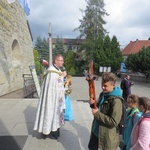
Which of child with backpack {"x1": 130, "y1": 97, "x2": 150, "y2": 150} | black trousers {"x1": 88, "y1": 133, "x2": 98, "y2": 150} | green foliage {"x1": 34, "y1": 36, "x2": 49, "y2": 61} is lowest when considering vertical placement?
black trousers {"x1": 88, "y1": 133, "x2": 98, "y2": 150}

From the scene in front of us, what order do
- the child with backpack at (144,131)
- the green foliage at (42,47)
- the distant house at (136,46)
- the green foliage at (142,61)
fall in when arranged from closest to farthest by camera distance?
the child with backpack at (144,131), the green foliage at (142,61), the distant house at (136,46), the green foliage at (42,47)

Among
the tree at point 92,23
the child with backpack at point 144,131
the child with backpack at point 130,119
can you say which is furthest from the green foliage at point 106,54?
the child with backpack at point 144,131

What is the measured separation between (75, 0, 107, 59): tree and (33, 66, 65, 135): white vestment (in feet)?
138

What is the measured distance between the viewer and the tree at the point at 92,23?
153ft

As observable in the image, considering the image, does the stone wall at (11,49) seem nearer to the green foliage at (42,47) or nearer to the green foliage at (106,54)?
the green foliage at (106,54)

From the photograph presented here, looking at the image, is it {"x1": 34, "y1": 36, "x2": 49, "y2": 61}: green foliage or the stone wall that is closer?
the stone wall

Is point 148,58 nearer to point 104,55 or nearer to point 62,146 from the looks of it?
point 104,55

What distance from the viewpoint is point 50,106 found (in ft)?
13.9

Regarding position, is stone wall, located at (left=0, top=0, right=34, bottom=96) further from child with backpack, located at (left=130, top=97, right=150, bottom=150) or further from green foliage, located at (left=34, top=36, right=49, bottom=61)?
green foliage, located at (left=34, top=36, right=49, bottom=61)

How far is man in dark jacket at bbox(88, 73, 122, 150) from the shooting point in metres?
2.50

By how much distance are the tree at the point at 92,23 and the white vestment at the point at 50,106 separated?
42209 millimetres

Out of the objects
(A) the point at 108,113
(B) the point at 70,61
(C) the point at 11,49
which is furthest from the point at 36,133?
(B) the point at 70,61

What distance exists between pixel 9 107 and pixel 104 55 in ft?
130

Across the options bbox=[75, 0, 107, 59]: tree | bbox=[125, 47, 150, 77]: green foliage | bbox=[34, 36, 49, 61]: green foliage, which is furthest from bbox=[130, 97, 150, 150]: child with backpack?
bbox=[34, 36, 49, 61]: green foliage
